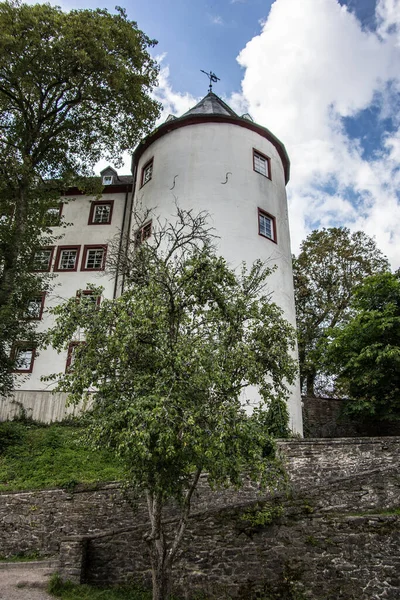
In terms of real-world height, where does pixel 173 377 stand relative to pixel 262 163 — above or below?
below

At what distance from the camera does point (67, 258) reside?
88.2ft

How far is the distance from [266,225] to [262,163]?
381cm

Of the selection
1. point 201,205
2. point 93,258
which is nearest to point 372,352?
point 201,205

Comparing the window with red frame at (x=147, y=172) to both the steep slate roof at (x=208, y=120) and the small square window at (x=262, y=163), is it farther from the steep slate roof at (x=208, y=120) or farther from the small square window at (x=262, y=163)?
the small square window at (x=262, y=163)

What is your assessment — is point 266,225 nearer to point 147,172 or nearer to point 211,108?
point 147,172

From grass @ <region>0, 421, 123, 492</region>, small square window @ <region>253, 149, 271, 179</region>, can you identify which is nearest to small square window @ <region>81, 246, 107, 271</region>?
small square window @ <region>253, 149, 271, 179</region>

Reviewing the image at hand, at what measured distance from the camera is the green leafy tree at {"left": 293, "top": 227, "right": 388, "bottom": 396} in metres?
27.9

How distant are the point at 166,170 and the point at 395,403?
14.7 meters

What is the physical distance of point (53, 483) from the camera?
548 inches

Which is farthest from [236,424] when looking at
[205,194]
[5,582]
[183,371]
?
[205,194]

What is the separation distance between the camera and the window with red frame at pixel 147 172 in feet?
81.3

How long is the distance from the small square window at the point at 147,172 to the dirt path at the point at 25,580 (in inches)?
713

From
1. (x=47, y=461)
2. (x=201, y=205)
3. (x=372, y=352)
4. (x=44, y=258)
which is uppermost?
(x=201, y=205)

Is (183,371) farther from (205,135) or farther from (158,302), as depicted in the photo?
(205,135)
